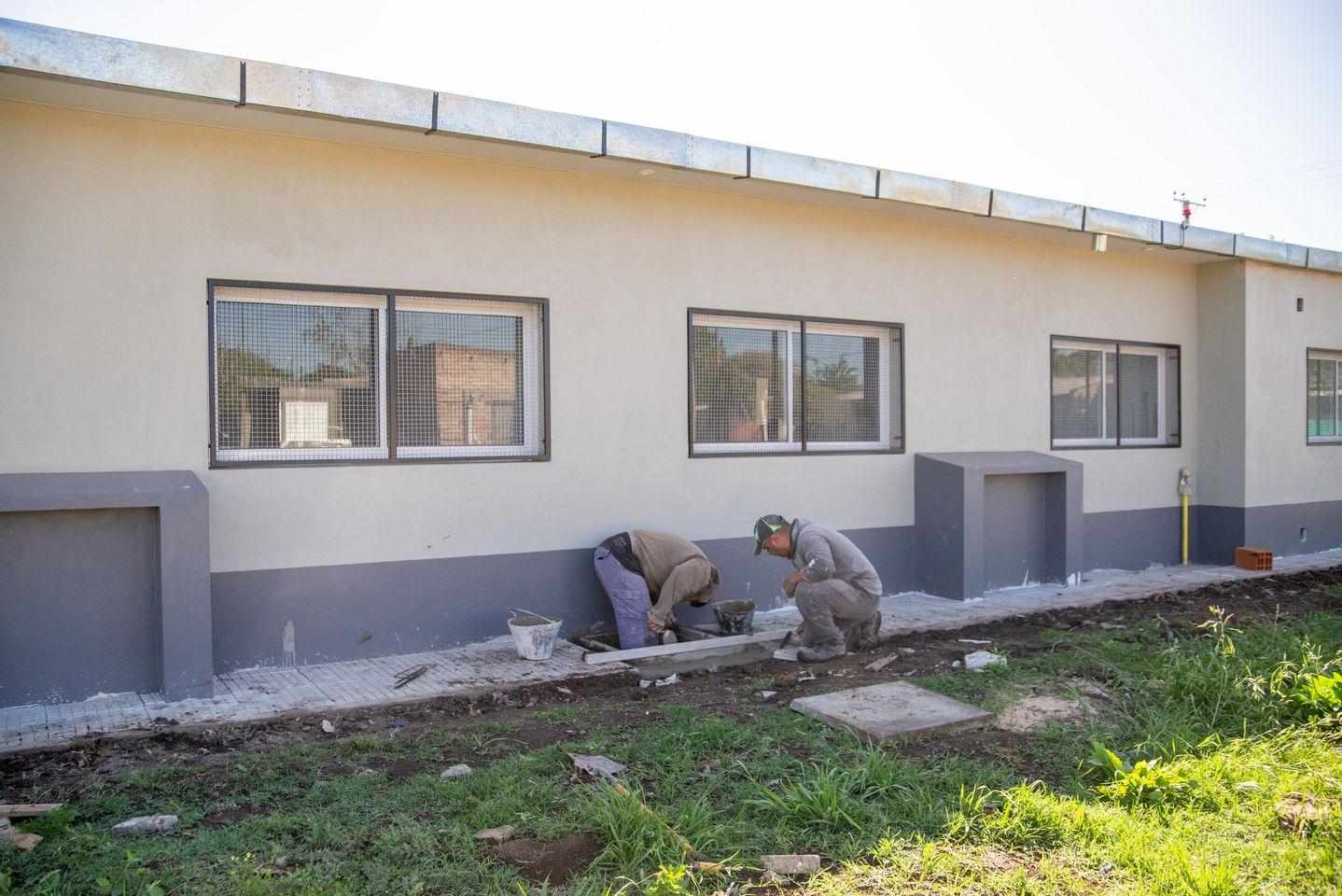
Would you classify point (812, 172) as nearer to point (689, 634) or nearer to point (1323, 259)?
point (689, 634)

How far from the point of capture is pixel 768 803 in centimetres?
437

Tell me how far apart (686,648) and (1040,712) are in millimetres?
2679

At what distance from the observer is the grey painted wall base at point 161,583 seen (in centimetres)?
606

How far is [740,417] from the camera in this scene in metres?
9.16

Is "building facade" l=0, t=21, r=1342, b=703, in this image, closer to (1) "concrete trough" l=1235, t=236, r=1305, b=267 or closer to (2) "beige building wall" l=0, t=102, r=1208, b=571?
(2) "beige building wall" l=0, t=102, r=1208, b=571

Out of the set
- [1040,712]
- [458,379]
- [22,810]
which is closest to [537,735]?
[22,810]

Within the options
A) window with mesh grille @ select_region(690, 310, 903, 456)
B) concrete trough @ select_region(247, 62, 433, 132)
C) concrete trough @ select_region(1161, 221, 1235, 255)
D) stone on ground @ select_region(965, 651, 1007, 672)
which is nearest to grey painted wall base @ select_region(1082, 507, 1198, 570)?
concrete trough @ select_region(1161, 221, 1235, 255)

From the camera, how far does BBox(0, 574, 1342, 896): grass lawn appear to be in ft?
12.3

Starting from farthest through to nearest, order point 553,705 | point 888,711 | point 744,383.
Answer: point 744,383 < point 553,705 < point 888,711

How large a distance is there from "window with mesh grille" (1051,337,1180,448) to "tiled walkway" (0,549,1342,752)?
3069 millimetres

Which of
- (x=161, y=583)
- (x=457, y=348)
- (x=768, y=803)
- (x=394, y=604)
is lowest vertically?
(x=768, y=803)

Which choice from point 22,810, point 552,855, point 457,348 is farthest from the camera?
point 457,348

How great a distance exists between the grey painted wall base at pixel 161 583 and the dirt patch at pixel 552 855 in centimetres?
322

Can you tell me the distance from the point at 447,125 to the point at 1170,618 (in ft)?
24.5
